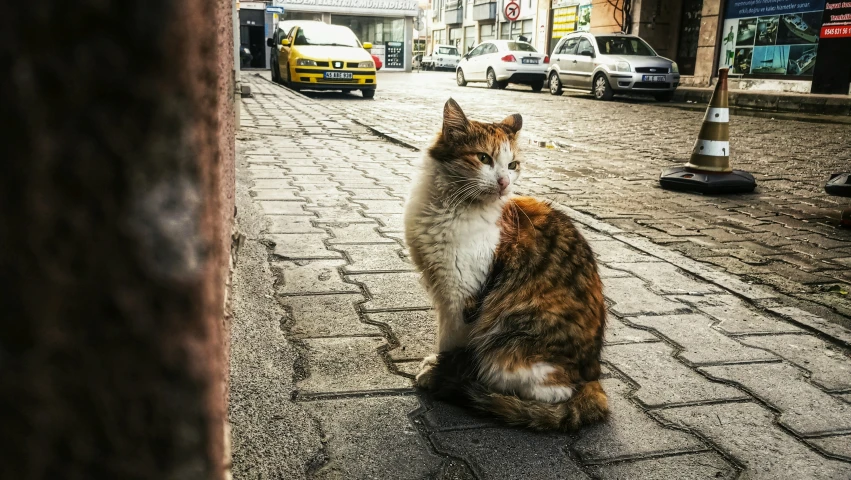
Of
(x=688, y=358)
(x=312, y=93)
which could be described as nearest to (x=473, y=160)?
(x=688, y=358)

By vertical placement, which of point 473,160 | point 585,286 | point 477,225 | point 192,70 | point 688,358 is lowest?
point 688,358

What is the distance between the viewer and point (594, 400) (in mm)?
2145

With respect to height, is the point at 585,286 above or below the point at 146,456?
below

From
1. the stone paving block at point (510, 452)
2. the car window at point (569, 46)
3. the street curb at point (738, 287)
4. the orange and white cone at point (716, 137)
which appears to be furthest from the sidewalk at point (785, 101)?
the stone paving block at point (510, 452)

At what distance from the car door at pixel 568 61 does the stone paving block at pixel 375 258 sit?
16.9 m

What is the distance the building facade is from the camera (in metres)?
17.2

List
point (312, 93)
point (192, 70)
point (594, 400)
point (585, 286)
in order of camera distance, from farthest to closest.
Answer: point (312, 93)
point (585, 286)
point (594, 400)
point (192, 70)

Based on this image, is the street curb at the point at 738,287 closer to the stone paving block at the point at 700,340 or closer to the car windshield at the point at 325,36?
the stone paving block at the point at 700,340

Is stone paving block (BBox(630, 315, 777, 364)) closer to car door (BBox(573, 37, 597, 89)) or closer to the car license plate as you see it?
the car license plate

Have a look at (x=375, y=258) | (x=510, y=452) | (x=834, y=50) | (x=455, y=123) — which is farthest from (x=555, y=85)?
(x=510, y=452)

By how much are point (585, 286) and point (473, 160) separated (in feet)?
1.96

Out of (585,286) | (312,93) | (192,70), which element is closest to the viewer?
(192,70)

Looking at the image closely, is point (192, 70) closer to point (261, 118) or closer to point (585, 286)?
point (585, 286)

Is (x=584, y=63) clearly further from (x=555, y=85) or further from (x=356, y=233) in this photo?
(x=356, y=233)
